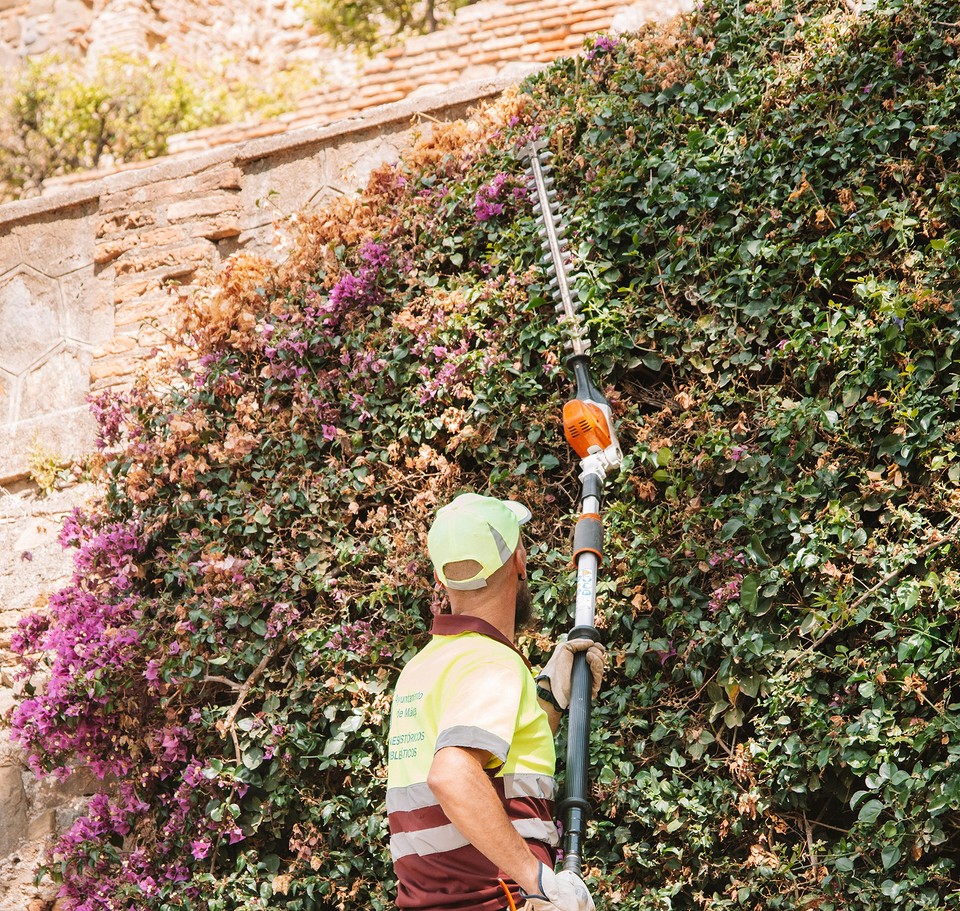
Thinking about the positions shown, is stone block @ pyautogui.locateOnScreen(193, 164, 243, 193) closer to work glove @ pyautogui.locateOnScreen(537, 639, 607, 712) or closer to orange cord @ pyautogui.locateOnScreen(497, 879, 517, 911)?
work glove @ pyautogui.locateOnScreen(537, 639, 607, 712)

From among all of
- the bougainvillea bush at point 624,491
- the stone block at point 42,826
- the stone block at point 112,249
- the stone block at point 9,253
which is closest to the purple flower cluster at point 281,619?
the bougainvillea bush at point 624,491

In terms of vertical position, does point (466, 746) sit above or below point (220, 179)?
below

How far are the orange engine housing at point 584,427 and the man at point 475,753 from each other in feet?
1.99

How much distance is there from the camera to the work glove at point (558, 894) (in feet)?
7.71

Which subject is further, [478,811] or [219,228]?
[219,228]

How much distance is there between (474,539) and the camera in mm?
2660

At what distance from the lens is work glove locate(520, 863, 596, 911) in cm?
235

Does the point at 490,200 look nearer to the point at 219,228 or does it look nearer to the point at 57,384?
the point at 219,228

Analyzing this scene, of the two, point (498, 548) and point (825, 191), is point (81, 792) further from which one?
point (825, 191)

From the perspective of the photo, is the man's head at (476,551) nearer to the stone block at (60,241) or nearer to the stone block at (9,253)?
the stone block at (60,241)

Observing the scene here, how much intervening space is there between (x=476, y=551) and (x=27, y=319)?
3616mm

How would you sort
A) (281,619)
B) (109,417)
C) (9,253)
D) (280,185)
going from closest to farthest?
(281,619) < (109,417) < (280,185) < (9,253)

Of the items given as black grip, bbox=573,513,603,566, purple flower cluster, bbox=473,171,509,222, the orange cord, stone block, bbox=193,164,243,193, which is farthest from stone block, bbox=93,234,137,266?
the orange cord

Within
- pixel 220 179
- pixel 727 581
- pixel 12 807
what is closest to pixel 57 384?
pixel 220 179
